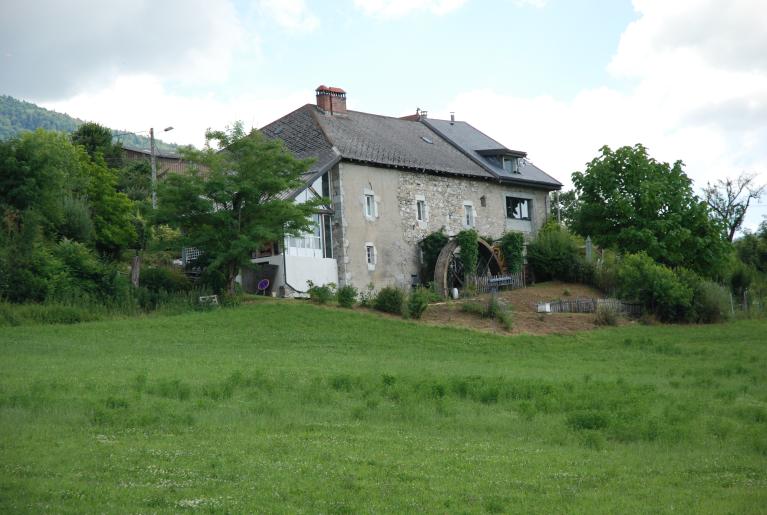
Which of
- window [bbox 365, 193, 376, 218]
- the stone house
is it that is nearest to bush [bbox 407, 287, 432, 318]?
the stone house

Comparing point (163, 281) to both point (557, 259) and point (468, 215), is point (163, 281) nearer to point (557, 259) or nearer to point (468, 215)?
point (468, 215)

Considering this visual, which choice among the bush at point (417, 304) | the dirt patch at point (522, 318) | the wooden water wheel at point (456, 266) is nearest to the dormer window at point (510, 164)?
the wooden water wheel at point (456, 266)

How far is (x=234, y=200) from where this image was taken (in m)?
33.1

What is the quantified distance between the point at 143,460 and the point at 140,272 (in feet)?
74.8

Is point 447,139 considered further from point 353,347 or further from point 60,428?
point 60,428

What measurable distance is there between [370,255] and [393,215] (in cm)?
232

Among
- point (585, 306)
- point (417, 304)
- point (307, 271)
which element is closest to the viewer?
point (417, 304)

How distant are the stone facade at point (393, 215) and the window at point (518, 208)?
4.04 ft

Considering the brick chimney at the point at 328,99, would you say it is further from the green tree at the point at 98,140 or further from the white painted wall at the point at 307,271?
the green tree at the point at 98,140

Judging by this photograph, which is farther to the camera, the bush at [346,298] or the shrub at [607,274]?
the shrub at [607,274]

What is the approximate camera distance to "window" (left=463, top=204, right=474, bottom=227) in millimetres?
45284

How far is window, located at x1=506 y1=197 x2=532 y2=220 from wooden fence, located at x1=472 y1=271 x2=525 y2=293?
599 cm

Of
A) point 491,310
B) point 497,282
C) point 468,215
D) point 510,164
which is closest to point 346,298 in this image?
point 491,310

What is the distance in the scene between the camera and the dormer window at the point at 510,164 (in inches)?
1929
